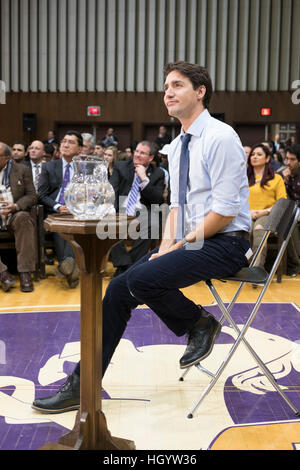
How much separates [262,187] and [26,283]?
8.55 feet

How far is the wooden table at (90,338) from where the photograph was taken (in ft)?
6.07

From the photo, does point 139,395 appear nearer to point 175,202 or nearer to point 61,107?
point 175,202

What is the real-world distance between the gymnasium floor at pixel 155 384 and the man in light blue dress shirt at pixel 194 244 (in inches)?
9.5

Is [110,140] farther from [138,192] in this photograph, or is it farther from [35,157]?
[138,192]

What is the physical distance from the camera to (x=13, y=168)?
5094 mm

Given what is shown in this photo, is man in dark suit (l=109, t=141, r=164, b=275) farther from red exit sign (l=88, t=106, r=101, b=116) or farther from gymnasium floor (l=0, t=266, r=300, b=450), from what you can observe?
→ red exit sign (l=88, t=106, r=101, b=116)

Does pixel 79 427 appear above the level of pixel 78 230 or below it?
below

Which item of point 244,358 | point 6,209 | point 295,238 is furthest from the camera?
point 295,238

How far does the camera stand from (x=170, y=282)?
2227 millimetres

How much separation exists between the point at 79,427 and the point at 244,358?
1412 millimetres

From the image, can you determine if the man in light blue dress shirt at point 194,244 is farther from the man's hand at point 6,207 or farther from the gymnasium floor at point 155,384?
the man's hand at point 6,207

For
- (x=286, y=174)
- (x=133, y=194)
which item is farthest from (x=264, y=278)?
(x=286, y=174)

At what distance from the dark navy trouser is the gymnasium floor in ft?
1.10
